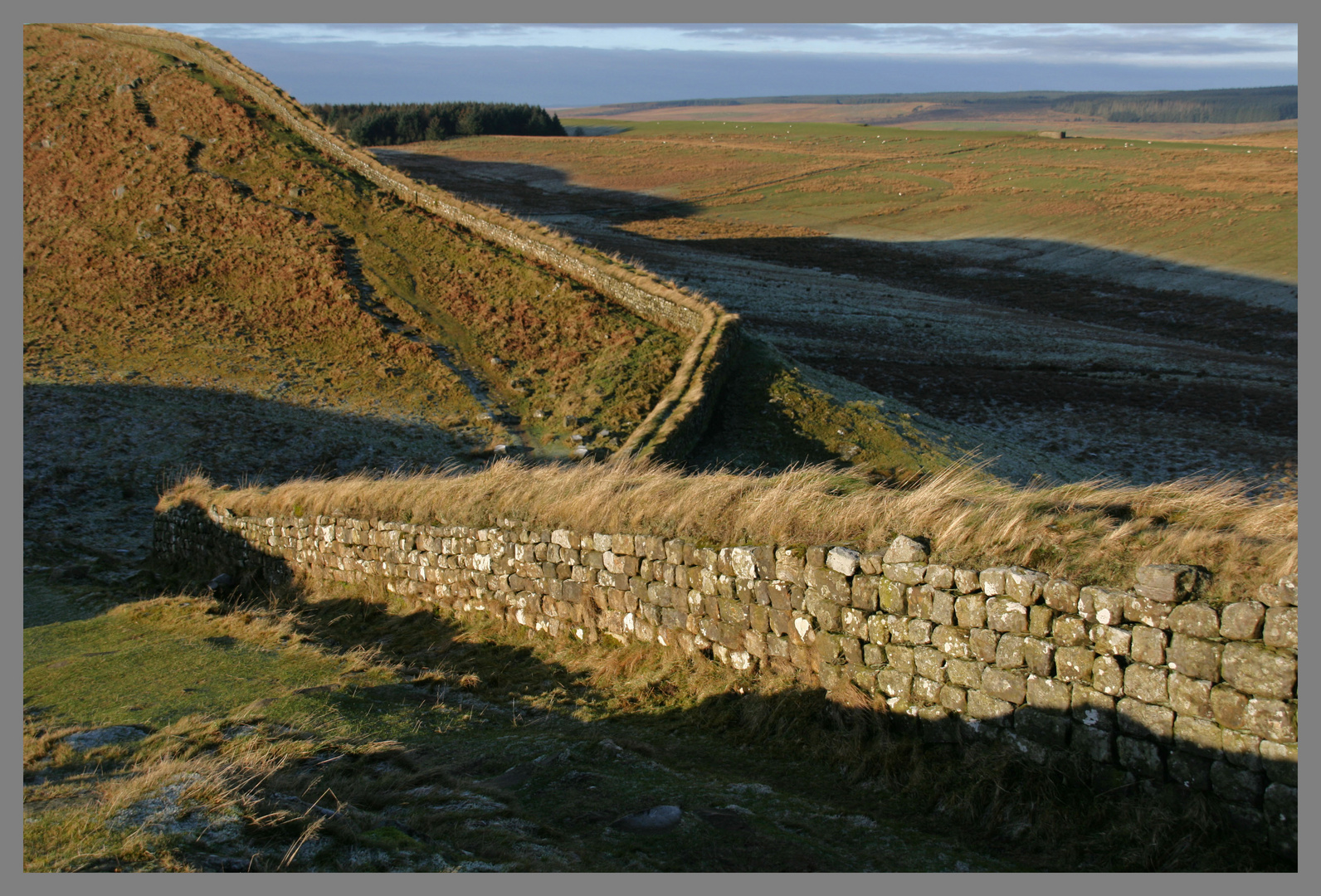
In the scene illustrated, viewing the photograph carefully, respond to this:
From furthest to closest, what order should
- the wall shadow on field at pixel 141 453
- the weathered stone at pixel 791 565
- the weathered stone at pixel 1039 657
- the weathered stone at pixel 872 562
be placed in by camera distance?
the wall shadow on field at pixel 141 453 → the weathered stone at pixel 791 565 → the weathered stone at pixel 872 562 → the weathered stone at pixel 1039 657

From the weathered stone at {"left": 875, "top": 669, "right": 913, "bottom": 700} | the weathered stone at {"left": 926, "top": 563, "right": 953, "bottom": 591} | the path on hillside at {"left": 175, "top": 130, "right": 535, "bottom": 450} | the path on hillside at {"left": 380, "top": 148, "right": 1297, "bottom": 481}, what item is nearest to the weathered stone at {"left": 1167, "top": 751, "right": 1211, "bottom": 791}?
the weathered stone at {"left": 926, "top": 563, "right": 953, "bottom": 591}

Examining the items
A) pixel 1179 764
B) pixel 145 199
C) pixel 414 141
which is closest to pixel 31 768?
pixel 1179 764

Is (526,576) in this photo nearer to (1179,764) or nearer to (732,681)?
(732,681)

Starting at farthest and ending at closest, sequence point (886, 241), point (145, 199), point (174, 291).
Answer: point (886, 241)
point (145, 199)
point (174, 291)

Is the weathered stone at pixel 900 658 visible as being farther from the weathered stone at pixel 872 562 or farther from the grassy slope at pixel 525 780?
the weathered stone at pixel 872 562

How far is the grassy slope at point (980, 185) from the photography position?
54000 millimetres

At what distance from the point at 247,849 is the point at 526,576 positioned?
5.39 m

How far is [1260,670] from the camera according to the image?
4.70m

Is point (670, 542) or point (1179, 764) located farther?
point (670, 542)

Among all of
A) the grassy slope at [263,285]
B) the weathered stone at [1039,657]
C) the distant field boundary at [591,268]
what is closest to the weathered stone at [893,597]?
the weathered stone at [1039,657]

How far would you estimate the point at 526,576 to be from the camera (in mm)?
9477

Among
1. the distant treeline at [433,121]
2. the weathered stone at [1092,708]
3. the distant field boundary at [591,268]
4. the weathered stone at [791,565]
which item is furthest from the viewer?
the distant treeline at [433,121]

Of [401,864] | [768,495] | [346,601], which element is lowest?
[346,601]

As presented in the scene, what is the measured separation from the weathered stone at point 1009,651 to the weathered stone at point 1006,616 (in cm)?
6
